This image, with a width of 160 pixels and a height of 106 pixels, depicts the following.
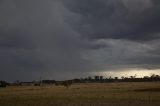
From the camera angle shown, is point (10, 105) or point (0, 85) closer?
Result: point (10, 105)

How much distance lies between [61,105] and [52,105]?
1.29 m

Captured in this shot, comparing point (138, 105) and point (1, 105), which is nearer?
Result: point (138, 105)

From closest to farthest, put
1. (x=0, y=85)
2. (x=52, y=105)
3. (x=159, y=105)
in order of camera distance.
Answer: (x=159, y=105) → (x=52, y=105) → (x=0, y=85)

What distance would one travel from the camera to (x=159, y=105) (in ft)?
124

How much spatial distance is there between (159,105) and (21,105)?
58.6ft

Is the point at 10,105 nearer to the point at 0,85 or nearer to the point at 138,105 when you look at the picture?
the point at 138,105

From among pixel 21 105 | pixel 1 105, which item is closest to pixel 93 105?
pixel 21 105

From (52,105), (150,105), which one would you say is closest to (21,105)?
(52,105)

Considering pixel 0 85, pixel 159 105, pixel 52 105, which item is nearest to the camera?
pixel 159 105

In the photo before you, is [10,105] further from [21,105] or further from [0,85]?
[0,85]

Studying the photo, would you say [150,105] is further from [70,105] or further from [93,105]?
[70,105]

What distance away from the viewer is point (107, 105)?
1533 inches

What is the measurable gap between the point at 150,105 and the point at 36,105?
14669 mm

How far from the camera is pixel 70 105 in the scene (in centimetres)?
3978
